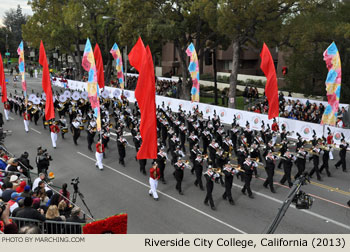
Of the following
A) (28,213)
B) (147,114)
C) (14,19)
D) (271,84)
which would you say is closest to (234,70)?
(271,84)

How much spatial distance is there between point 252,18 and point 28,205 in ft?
64.8

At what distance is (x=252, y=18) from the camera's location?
23.1 metres

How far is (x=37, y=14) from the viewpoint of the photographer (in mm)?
41031

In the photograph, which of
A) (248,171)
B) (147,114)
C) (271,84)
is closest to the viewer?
(147,114)

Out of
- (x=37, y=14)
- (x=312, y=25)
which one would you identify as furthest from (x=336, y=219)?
(x=37, y=14)

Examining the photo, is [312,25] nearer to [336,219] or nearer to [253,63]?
[336,219]

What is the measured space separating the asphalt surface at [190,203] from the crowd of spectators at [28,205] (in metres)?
2.24

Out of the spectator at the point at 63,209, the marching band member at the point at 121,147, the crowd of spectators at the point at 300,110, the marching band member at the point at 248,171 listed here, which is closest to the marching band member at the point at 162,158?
the marching band member at the point at 121,147

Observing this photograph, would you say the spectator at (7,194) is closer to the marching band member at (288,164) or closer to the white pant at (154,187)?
the white pant at (154,187)

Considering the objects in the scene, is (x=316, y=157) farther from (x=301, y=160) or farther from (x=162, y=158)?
(x=162, y=158)

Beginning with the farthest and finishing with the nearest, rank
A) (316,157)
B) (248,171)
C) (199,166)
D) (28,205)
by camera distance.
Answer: (316,157), (199,166), (248,171), (28,205)

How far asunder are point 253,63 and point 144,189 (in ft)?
118

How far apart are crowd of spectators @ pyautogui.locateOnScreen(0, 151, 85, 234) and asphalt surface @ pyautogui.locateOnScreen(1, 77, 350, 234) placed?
7.36 feet

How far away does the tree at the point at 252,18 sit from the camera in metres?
22.0
